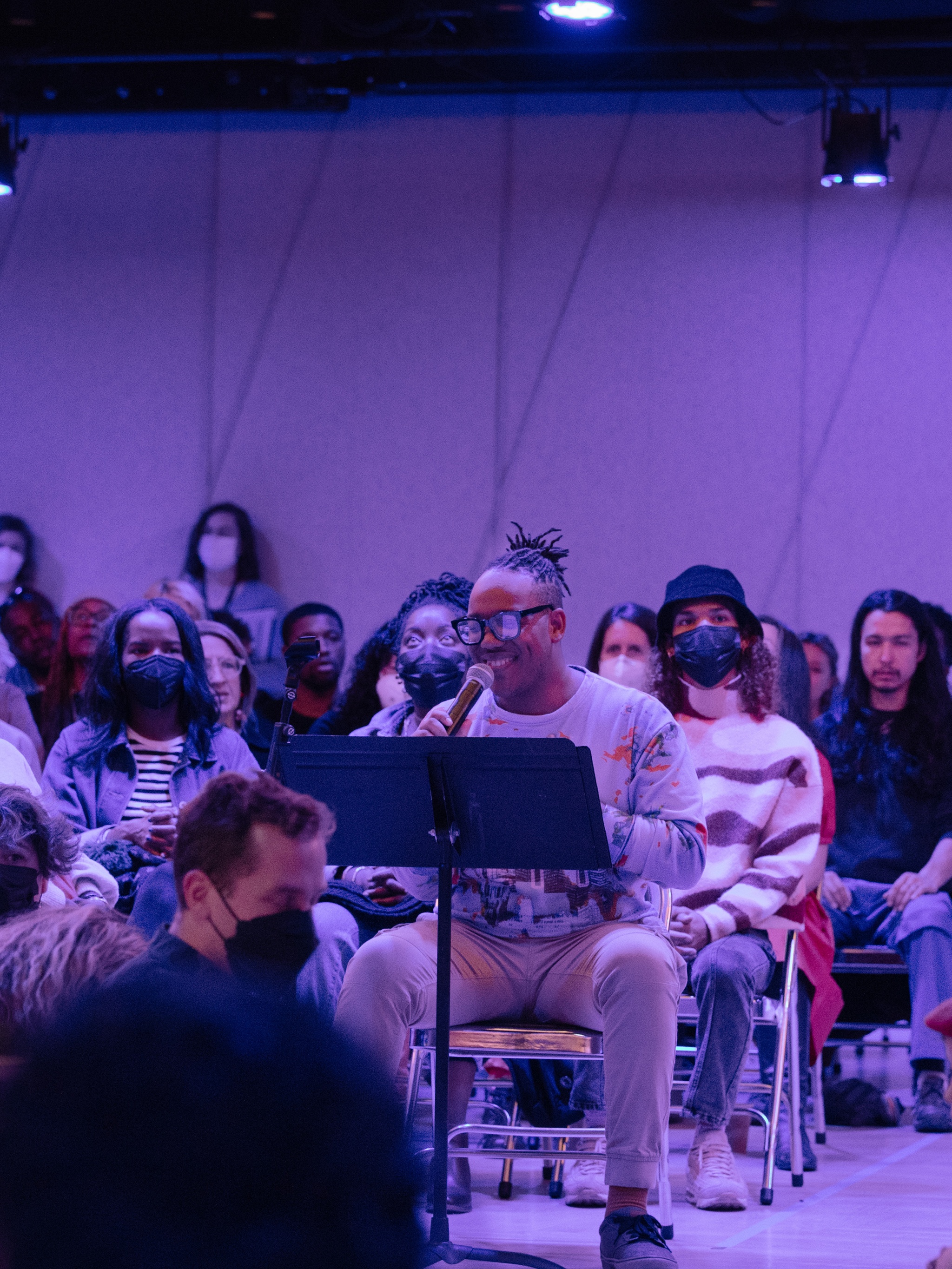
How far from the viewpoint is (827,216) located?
294 inches

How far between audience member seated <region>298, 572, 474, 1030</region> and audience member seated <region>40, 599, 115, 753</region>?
1.46 m

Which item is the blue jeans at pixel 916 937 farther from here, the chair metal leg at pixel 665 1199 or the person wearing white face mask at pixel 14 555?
the person wearing white face mask at pixel 14 555

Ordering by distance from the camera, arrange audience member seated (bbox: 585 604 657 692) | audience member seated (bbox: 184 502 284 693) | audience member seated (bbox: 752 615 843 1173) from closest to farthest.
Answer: audience member seated (bbox: 752 615 843 1173) → audience member seated (bbox: 585 604 657 692) → audience member seated (bbox: 184 502 284 693)

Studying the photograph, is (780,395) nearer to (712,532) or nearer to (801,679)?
(712,532)

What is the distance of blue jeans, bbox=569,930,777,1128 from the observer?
360cm

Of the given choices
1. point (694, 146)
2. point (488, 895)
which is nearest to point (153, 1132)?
point (488, 895)

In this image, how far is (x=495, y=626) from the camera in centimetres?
316

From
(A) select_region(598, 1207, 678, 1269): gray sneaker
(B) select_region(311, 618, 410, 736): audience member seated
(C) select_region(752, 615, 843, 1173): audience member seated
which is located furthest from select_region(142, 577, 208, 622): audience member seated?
(A) select_region(598, 1207, 678, 1269): gray sneaker

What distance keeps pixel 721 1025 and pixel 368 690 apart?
1878 millimetres

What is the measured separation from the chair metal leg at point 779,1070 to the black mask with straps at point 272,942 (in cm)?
172

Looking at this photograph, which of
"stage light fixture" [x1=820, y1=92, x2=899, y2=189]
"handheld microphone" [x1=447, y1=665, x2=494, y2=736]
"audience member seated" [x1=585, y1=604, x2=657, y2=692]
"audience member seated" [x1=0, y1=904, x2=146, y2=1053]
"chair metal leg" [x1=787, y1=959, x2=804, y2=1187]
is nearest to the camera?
"audience member seated" [x1=0, y1=904, x2=146, y2=1053]

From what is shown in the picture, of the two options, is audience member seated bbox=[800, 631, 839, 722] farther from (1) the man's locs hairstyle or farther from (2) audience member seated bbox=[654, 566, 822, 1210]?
(1) the man's locs hairstyle

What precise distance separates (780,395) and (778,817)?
3.82 meters

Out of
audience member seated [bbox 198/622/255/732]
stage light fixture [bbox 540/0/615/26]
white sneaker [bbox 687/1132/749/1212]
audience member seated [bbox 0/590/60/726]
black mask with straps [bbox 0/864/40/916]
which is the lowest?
white sneaker [bbox 687/1132/749/1212]
